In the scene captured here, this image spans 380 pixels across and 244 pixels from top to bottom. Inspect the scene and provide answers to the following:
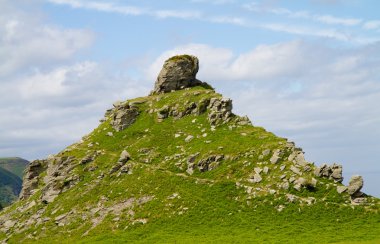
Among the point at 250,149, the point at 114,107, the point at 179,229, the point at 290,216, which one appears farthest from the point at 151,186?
the point at 114,107

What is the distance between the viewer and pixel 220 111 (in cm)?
10412

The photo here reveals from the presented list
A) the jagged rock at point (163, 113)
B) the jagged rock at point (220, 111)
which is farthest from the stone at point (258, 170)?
the jagged rock at point (163, 113)

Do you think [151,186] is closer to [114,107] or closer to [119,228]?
[119,228]

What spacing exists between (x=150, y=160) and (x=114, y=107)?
36.8 m

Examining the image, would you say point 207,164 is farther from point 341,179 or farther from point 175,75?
point 175,75

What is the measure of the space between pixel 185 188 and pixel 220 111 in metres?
25.7

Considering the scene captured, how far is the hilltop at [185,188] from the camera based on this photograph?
72062 millimetres

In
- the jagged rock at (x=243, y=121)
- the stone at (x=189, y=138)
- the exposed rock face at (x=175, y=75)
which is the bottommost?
the stone at (x=189, y=138)

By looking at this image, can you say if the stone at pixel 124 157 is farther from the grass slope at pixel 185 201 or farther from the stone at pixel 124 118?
the stone at pixel 124 118

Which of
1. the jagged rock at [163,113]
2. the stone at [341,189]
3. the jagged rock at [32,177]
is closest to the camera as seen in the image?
the stone at [341,189]

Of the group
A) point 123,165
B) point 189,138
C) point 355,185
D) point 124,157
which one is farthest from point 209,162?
point 355,185

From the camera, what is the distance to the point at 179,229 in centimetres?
7456

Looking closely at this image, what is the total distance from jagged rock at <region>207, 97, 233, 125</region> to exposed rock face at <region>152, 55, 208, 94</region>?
20.3 m

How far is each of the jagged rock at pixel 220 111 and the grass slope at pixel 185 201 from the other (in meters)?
2.02
